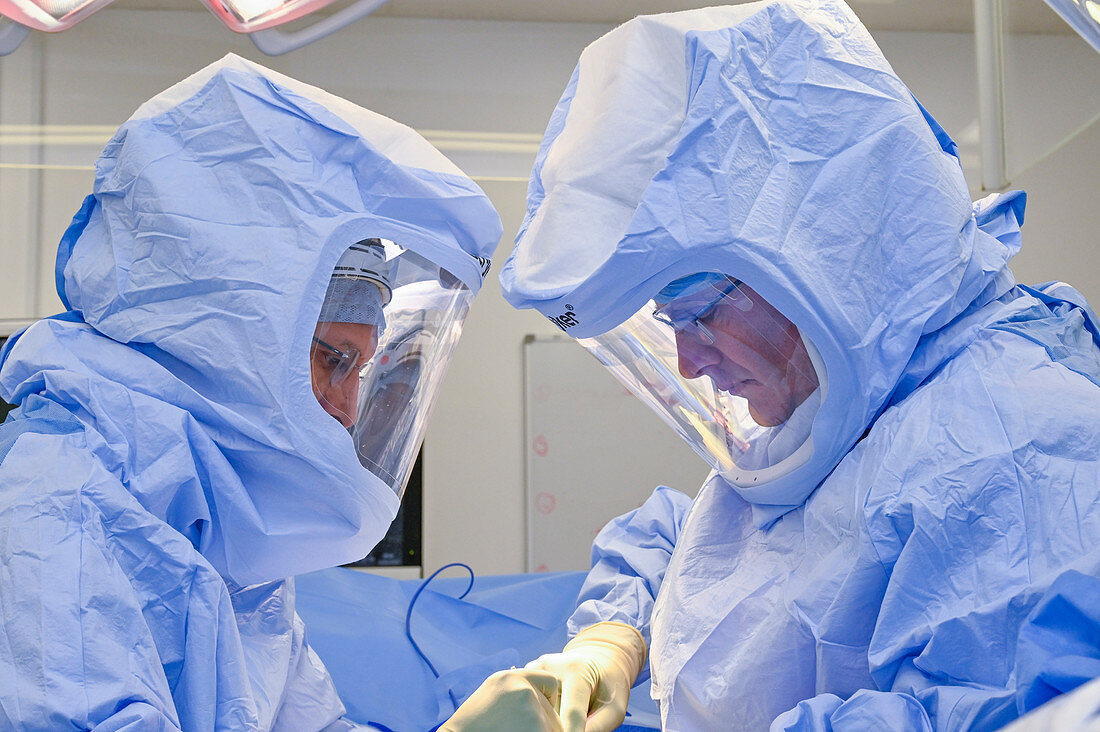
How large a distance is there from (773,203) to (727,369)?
0.26 metres

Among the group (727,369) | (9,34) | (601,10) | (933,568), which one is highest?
(601,10)

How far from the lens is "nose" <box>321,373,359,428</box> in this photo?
4.23ft

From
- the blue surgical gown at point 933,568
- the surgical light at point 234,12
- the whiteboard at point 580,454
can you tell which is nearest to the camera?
the blue surgical gown at point 933,568

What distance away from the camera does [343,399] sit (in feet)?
4.31

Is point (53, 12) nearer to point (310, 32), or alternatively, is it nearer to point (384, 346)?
point (310, 32)

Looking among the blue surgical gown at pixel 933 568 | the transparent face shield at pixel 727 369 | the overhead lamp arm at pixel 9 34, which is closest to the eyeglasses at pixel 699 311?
the transparent face shield at pixel 727 369

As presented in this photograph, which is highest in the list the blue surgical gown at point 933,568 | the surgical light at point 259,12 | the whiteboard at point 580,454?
the surgical light at point 259,12

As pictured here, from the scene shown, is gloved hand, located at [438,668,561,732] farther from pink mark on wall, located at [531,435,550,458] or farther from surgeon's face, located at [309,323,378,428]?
pink mark on wall, located at [531,435,550,458]

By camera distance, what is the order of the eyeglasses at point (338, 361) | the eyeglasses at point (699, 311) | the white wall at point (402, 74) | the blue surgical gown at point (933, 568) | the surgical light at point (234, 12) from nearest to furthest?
the blue surgical gown at point (933, 568) → the eyeglasses at point (699, 311) → the eyeglasses at point (338, 361) → the surgical light at point (234, 12) → the white wall at point (402, 74)

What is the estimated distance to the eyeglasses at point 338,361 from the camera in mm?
1280

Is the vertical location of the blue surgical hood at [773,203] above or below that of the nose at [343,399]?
above

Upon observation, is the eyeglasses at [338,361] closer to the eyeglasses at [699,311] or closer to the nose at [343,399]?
the nose at [343,399]

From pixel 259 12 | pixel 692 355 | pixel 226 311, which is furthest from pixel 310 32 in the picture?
pixel 692 355

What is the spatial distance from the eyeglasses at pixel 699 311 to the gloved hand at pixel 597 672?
0.45 meters
